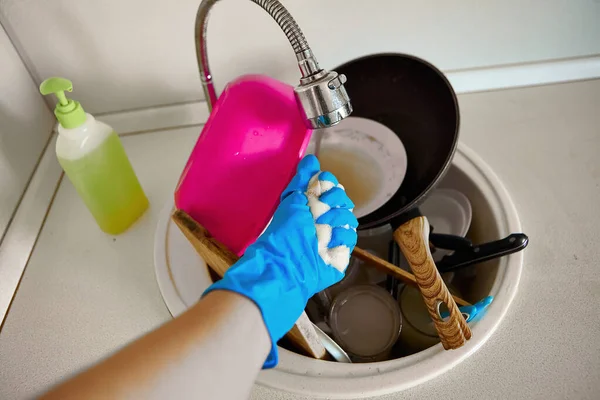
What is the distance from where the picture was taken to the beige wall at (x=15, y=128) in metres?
0.76

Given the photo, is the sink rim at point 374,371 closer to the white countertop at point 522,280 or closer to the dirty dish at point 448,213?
the white countertop at point 522,280

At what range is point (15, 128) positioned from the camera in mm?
793

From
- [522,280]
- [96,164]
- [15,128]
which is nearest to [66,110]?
[96,164]

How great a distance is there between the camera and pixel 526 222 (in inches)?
29.8

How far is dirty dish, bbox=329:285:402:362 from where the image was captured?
736 mm

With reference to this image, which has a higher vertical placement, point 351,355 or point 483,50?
point 483,50

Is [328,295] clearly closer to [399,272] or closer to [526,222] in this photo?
[399,272]

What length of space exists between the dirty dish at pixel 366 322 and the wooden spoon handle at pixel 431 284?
144 millimetres

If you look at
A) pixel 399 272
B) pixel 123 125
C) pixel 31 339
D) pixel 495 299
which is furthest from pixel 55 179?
pixel 495 299

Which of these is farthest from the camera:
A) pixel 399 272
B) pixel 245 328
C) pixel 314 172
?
pixel 399 272

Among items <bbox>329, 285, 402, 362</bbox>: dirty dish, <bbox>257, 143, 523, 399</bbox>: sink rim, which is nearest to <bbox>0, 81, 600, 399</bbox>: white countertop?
<bbox>257, 143, 523, 399</bbox>: sink rim

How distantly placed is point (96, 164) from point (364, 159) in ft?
1.59

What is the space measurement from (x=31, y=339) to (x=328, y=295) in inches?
19.7

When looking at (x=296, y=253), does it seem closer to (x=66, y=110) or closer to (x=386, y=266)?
(x=386, y=266)
